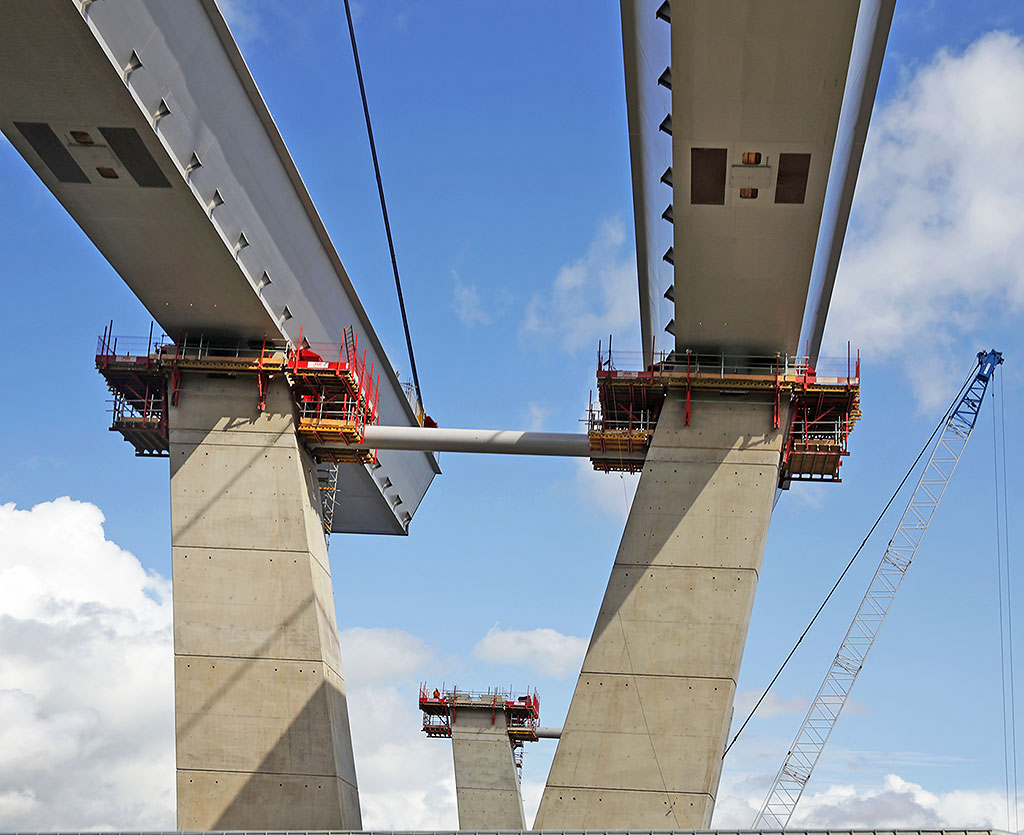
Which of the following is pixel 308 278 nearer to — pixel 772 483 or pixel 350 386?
pixel 350 386

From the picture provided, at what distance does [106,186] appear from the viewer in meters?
22.7

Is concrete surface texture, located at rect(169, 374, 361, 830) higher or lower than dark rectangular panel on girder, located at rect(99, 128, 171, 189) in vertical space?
lower

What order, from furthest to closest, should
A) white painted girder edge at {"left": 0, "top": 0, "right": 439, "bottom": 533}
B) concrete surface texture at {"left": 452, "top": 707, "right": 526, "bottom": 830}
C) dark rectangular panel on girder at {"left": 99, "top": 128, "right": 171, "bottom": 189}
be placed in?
concrete surface texture at {"left": 452, "top": 707, "right": 526, "bottom": 830} < dark rectangular panel on girder at {"left": 99, "top": 128, "right": 171, "bottom": 189} < white painted girder edge at {"left": 0, "top": 0, "right": 439, "bottom": 533}

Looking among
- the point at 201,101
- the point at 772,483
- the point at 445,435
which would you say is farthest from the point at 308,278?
the point at 772,483

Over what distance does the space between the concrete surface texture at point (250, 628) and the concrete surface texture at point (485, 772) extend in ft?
84.2

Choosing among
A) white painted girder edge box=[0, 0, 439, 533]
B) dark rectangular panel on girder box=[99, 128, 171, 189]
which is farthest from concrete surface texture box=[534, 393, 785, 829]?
dark rectangular panel on girder box=[99, 128, 171, 189]

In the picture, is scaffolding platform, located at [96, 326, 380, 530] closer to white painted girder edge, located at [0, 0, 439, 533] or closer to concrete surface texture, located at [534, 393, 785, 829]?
white painted girder edge, located at [0, 0, 439, 533]

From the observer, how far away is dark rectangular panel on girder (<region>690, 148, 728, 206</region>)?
70.0 ft

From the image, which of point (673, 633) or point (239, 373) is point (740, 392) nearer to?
point (673, 633)

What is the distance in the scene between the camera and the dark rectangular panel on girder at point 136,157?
2106cm

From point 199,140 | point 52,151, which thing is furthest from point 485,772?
point 52,151

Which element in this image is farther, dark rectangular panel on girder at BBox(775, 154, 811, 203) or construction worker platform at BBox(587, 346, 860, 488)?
construction worker platform at BBox(587, 346, 860, 488)

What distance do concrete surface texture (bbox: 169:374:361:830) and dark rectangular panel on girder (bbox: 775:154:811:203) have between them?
13.1 m

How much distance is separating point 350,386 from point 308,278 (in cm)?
332
